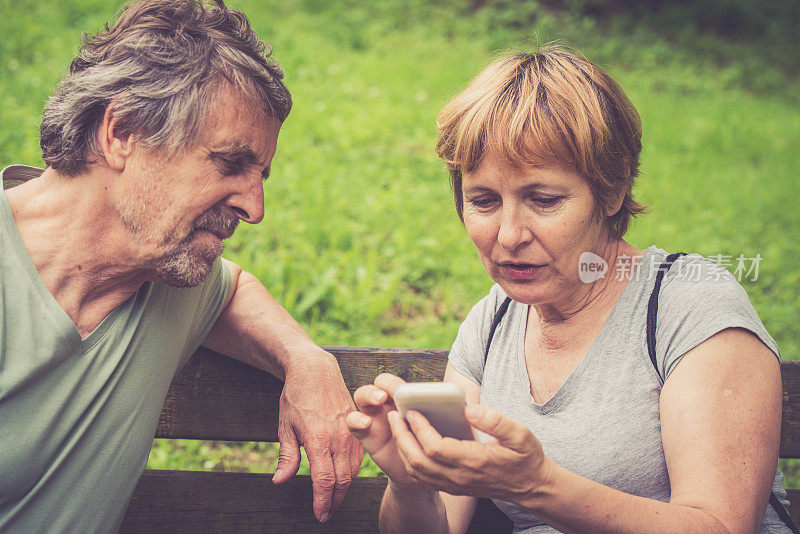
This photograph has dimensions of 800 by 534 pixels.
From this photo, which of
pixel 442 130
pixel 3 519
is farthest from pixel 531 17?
pixel 3 519

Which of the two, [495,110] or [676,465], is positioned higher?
[495,110]

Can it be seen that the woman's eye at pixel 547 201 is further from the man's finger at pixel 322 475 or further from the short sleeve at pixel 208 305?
the short sleeve at pixel 208 305

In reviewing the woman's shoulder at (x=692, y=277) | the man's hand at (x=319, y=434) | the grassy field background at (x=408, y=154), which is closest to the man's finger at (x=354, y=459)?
the man's hand at (x=319, y=434)

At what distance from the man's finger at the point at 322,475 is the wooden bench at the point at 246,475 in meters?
0.41

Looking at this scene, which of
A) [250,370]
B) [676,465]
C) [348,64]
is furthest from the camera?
[348,64]

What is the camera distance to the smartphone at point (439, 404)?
1544 mm

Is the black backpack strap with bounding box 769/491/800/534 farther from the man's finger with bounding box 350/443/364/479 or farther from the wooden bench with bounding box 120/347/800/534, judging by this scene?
the man's finger with bounding box 350/443/364/479

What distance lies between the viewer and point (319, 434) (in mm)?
2115

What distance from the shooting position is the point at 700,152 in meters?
7.87

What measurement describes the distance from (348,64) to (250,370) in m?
6.74

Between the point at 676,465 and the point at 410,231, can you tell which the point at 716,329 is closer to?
the point at 676,465

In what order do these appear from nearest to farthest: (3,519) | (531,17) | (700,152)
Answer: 1. (3,519)
2. (700,152)
3. (531,17)

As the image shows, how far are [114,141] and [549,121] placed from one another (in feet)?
3.89

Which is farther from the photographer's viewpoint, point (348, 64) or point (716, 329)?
point (348, 64)
